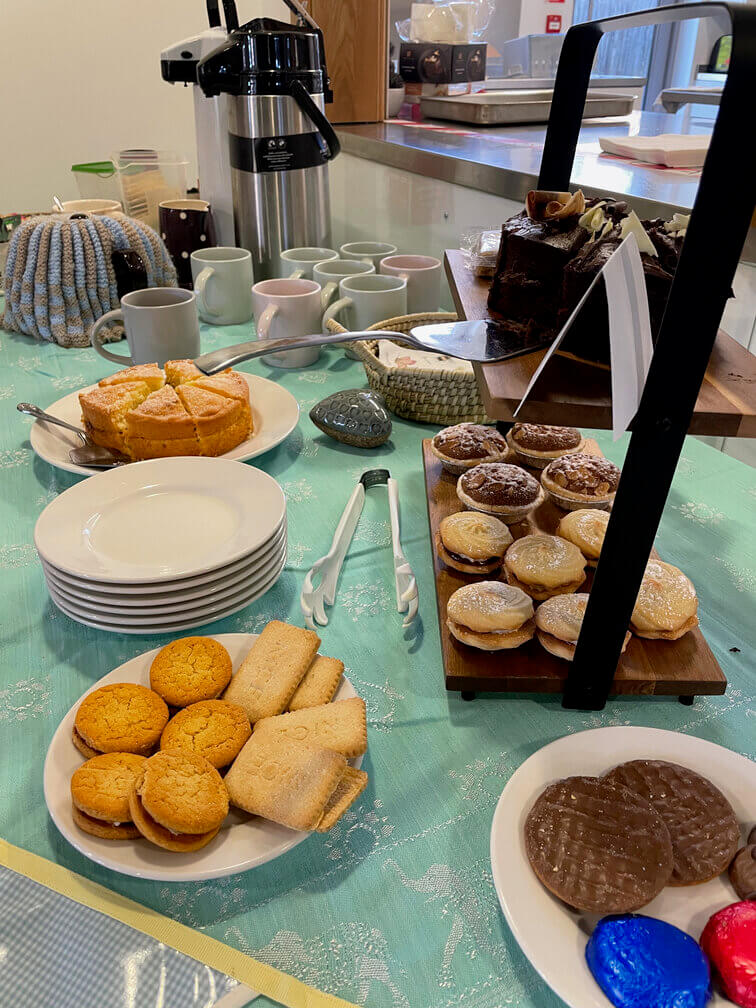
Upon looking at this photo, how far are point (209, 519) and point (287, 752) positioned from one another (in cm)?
33

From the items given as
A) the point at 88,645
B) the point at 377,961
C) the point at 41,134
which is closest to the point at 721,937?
the point at 377,961

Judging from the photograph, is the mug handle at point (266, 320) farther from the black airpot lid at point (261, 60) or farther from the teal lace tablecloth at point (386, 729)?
the black airpot lid at point (261, 60)

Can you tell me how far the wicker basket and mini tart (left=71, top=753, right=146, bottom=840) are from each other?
665 mm

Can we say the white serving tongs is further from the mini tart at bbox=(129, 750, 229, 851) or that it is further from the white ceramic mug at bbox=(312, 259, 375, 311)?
the white ceramic mug at bbox=(312, 259, 375, 311)

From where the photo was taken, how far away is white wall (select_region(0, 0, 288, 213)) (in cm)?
228

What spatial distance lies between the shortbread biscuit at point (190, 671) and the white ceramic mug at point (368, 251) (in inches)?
41.2

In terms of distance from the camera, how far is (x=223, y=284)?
4.66 ft

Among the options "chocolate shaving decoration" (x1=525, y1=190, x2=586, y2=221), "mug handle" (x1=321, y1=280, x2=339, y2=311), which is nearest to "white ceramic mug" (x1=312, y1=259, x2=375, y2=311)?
"mug handle" (x1=321, y1=280, x2=339, y2=311)

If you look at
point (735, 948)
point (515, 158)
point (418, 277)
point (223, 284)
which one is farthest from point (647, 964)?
point (515, 158)

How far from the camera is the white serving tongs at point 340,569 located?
71 cm

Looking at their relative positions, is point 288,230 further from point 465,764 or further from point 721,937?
point 721,937

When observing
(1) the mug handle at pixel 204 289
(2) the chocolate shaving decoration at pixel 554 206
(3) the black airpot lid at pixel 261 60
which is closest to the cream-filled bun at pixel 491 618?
(2) the chocolate shaving decoration at pixel 554 206

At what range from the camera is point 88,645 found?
684 millimetres

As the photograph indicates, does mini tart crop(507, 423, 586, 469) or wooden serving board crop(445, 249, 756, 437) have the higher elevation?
wooden serving board crop(445, 249, 756, 437)
